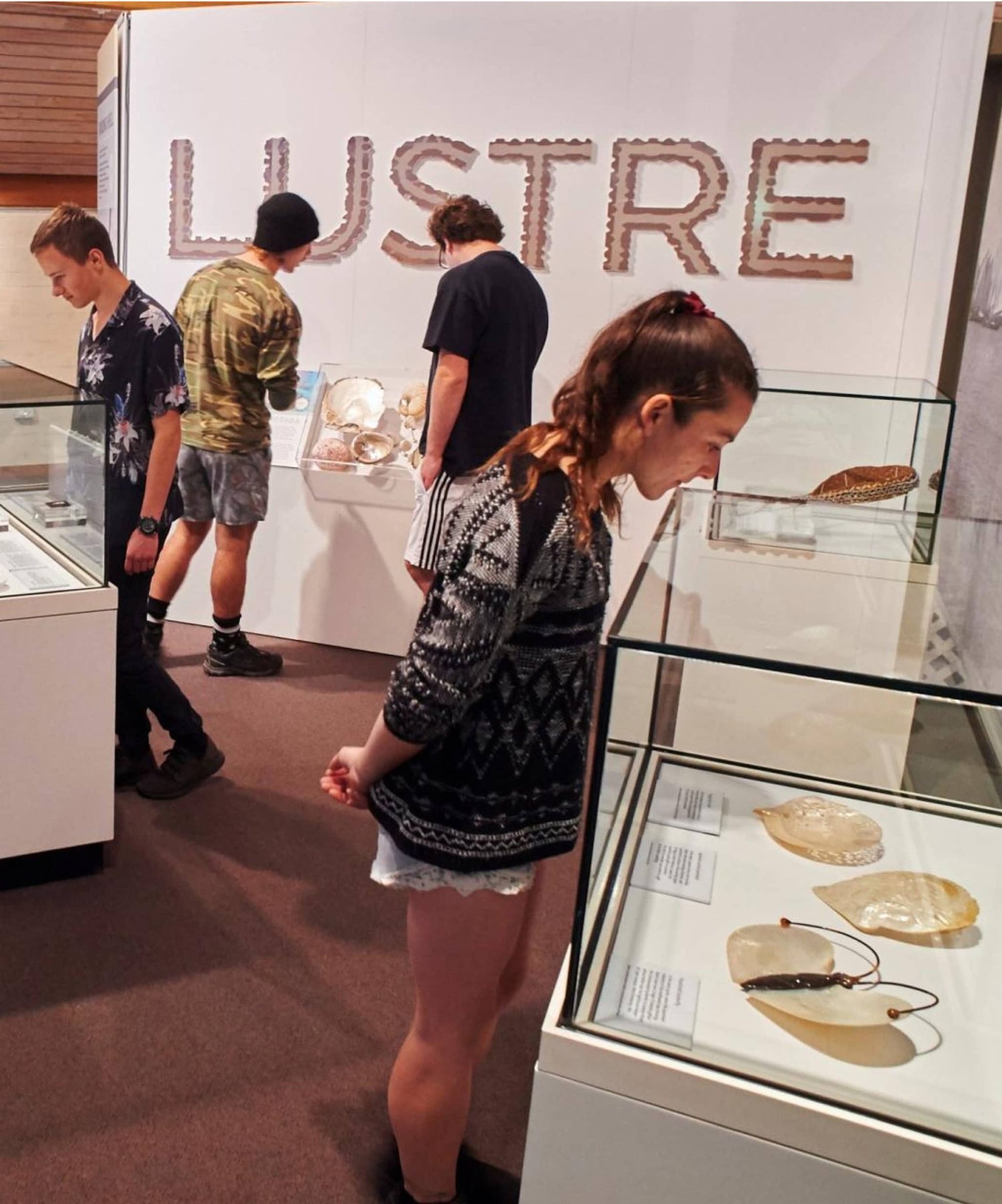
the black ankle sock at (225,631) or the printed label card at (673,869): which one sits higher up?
the printed label card at (673,869)

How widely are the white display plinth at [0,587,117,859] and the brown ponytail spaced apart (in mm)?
1575

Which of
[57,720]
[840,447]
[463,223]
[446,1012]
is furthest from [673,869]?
[463,223]

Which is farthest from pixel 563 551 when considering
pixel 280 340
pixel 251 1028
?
pixel 280 340

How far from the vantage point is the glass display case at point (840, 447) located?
8.35ft

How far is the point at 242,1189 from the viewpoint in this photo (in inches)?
73.4

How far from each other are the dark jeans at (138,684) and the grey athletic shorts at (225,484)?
3.80 ft

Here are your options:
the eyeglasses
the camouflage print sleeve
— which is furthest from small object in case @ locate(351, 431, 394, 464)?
the eyeglasses

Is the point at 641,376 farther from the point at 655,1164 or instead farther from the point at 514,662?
the point at 655,1164

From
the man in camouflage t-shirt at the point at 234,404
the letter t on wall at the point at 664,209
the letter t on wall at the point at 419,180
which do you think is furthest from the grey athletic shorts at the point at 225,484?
the letter t on wall at the point at 664,209

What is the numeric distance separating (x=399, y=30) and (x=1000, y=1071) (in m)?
3.98

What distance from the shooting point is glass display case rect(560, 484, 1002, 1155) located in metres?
1.33

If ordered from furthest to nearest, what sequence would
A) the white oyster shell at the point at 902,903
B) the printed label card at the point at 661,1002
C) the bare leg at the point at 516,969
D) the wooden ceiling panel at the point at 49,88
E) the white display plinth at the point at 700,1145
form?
the wooden ceiling panel at the point at 49,88
the bare leg at the point at 516,969
the white oyster shell at the point at 902,903
the printed label card at the point at 661,1002
the white display plinth at the point at 700,1145

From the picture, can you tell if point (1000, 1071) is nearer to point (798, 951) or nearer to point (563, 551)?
point (798, 951)

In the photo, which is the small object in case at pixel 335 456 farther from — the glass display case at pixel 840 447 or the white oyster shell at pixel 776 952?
the white oyster shell at pixel 776 952
